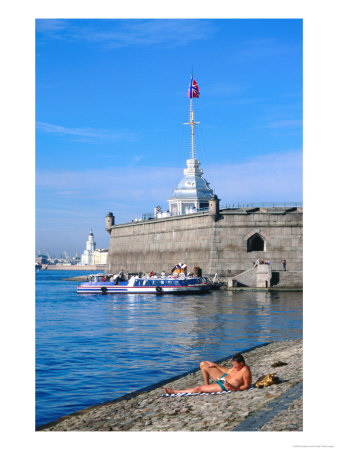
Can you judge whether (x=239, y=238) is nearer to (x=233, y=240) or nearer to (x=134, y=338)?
(x=233, y=240)

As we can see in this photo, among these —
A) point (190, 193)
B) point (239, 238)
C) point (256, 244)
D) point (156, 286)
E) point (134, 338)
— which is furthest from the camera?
point (190, 193)

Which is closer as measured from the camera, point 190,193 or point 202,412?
point 202,412

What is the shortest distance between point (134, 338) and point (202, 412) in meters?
11.5

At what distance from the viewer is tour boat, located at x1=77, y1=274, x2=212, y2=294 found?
136ft

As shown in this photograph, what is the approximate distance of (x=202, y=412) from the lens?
8.40 m

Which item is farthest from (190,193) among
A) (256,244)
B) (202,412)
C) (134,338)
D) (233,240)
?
(202,412)

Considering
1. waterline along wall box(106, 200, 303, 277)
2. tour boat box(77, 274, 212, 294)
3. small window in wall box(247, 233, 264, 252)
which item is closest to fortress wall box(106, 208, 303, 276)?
waterline along wall box(106, 200, 303, 277)

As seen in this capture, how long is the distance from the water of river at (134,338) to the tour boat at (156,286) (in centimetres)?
551

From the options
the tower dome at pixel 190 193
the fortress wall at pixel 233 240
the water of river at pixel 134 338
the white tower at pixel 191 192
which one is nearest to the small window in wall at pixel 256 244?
the fortress wall at pixel 233 240

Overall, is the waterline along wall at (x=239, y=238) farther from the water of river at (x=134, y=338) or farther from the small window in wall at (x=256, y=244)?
the water of river at (x=134, y=338)
